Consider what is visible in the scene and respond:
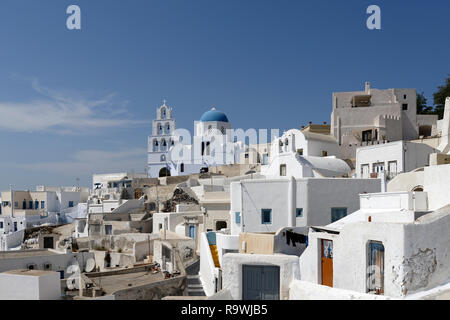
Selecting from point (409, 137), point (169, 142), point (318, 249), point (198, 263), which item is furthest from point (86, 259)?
point (169, 142)

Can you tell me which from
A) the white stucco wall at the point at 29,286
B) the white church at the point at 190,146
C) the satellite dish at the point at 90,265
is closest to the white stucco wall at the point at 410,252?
the white stucco wall at the point at 29,286

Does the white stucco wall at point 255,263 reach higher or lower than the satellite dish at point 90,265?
Answer: higher

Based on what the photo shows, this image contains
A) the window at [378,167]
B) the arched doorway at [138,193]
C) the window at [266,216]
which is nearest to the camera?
the window at [266,216]

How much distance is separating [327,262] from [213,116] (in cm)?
4394

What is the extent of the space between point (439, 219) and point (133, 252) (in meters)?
18.9

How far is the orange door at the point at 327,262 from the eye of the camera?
11.2 m

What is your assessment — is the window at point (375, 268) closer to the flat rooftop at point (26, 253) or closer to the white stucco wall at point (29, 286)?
the white stucco wall at point (29, 286)

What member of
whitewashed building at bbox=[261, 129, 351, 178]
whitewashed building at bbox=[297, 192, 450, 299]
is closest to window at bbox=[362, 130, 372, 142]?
whitewashed building at bbox=[261, 129, 351, 178]

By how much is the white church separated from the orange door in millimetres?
36700

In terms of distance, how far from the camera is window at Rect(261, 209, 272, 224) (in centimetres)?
1722

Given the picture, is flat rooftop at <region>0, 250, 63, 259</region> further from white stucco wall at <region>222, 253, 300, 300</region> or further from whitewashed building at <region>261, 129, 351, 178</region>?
white stucco wall at <region>222, 253, 300, 300</region>

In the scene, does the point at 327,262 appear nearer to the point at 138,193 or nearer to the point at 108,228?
the point at 108,228

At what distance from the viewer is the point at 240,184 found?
17828mm
